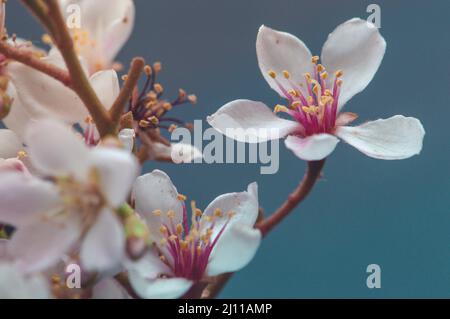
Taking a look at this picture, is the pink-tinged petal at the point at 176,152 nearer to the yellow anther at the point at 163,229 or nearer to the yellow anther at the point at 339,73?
the yellow anther at the point at 163,229

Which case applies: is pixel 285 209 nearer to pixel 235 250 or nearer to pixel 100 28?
pixel 235 250

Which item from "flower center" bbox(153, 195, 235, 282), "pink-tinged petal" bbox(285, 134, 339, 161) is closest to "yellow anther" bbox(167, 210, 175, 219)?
"flower center" bbox(153, 195, 235, 282)

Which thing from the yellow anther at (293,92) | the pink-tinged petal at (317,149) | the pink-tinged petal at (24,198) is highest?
the yellow anther at (293,92)

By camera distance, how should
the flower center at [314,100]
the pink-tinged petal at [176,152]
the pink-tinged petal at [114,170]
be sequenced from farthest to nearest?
the flower center at [314,100], the pink-tinged petal at [176,152], the pink-tinged petal at [114,170]

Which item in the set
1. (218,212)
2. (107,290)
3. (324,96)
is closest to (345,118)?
(324,96)

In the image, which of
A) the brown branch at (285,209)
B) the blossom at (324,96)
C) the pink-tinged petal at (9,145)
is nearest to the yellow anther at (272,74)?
the blossom at (324,96)
